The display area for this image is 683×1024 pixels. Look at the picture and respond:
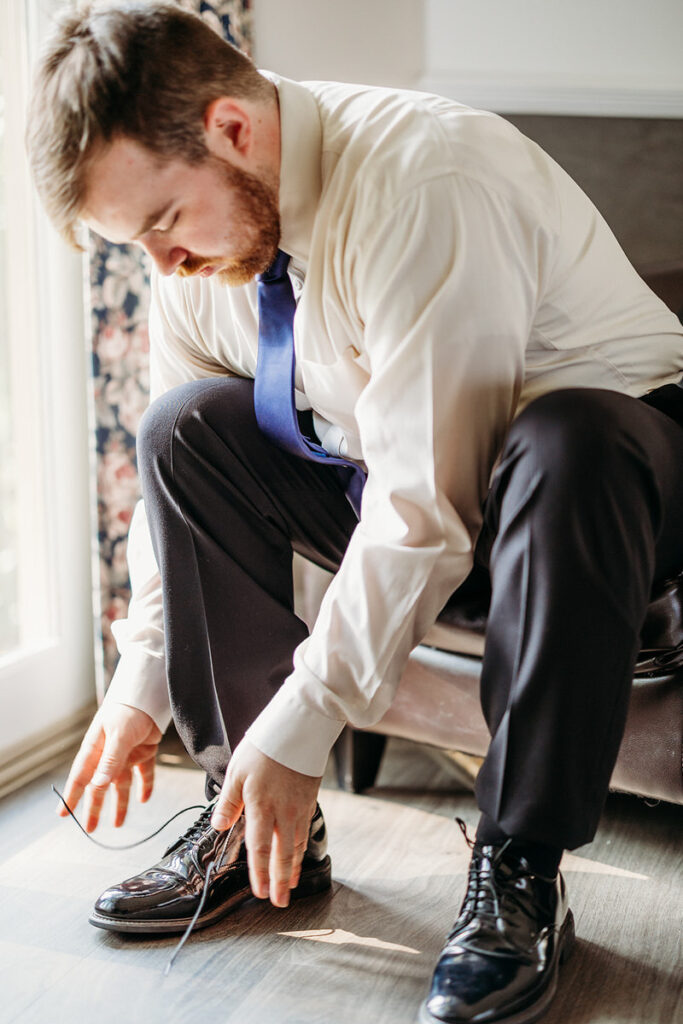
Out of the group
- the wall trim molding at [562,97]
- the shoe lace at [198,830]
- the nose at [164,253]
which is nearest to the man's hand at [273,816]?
the shoe lace at [198,830]

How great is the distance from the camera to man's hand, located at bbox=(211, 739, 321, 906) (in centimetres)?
81

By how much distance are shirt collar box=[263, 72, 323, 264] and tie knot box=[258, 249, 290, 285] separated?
1.3 inches

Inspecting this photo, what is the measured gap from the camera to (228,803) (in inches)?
32.8

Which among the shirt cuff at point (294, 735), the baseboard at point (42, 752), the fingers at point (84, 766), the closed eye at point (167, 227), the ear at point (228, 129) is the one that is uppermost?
the ear at point (228, 129)

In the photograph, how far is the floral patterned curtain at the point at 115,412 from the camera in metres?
1.52

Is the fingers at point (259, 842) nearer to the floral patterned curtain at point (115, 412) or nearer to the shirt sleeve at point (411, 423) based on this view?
the shirt sleeve at point (411, 423)

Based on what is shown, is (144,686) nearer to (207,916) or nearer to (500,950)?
(207,916)

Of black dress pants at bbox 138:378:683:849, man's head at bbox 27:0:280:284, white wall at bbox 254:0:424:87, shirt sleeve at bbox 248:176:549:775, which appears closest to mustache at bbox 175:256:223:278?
man's head at bbox 27:0:280:284

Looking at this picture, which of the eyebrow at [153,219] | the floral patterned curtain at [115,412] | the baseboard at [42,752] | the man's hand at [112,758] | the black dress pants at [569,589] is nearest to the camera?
the black dress pants at [569,589]

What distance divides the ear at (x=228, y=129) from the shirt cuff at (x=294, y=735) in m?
0.50

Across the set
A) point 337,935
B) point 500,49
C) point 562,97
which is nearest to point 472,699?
point 337,935

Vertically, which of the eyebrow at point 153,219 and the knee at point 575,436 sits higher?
the eyebrow at point 153,219

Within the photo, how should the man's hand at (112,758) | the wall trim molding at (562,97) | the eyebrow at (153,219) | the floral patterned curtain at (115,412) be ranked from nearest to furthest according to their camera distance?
the eyebrow at (153,219)
the man's hand at (112,758)
the floral patterned curtain at (115,412)
the wall trim molding at (562,97)

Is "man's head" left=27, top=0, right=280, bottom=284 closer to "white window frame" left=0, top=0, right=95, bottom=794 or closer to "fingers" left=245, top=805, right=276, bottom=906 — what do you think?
"fingers" left=245, top=805, right=276, bottom=906
